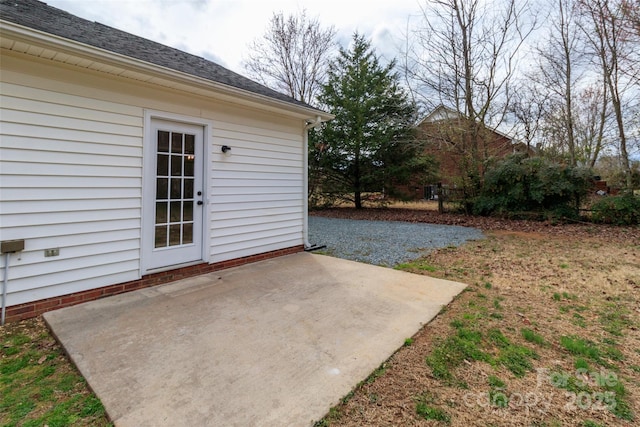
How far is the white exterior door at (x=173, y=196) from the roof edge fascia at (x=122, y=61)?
1.98 feet

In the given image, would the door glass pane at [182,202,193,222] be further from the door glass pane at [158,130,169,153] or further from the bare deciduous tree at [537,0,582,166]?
the bare deciduous tree at [537,0,582,166]

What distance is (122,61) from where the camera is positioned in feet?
9.84

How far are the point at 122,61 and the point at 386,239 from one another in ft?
18.4

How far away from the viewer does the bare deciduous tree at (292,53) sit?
15.7m

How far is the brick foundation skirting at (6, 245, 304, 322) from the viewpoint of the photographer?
2779 mm

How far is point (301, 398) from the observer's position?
1702mm

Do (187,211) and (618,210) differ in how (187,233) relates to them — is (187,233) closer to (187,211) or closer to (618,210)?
Result: (187,211)

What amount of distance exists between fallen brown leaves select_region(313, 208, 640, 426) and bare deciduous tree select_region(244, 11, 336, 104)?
13.6 m

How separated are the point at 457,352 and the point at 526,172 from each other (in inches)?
356

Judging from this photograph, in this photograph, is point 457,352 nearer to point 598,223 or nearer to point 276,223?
point 276,223

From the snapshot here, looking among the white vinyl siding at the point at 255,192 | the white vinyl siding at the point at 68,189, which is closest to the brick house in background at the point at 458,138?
the white vinyl siding at the point at 255,192

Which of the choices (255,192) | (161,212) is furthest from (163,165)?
(255,192)

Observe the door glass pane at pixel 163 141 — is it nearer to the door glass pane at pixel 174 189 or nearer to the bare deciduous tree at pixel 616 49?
the door glass pane at pixel 174 189

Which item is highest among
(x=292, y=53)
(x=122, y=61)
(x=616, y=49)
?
(x=292, y=53)
